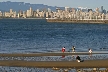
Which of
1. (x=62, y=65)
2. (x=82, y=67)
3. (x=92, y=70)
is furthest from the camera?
(x=62, y=65)

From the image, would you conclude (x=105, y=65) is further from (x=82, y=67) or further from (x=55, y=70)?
(x=55, y=70)

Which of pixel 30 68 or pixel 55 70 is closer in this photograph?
pixel 55 70

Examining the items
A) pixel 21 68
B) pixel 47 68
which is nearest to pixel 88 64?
pixel 47 68

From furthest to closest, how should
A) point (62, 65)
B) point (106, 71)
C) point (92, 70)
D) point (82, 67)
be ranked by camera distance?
1. point (62, 65)
2. point (82, 67)
3. point (92, 70)
4. point (106, 71)

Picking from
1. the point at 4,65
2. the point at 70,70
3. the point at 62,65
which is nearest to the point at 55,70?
the point at 70,70

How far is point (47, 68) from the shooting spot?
91.9ft

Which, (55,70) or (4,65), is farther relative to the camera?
(4,65)

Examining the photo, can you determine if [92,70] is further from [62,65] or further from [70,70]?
[62,65]

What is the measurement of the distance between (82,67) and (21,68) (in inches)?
185

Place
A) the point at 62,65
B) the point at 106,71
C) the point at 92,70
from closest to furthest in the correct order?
the point at 106,71 < the point at 92,70 < the point at 62,65

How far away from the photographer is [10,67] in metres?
28.8

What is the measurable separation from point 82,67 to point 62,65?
2.30 meters

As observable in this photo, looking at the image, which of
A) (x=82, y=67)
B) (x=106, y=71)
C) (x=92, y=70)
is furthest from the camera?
(x=82, y=67)

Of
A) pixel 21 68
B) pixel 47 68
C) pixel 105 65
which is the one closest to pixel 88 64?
pixel 105 65
